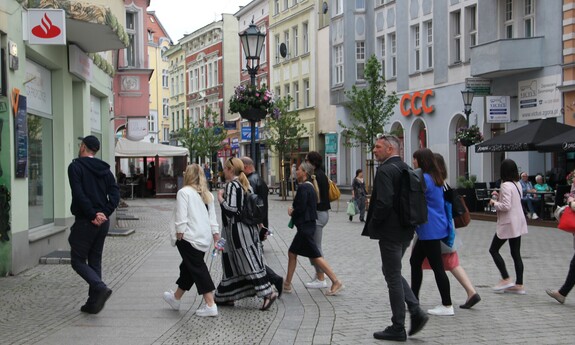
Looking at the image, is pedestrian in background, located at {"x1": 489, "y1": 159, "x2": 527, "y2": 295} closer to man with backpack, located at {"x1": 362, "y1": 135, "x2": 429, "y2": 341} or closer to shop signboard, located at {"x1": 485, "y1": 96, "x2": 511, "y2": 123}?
man with backpack, located at {"x1": 362, "y1": 135, "x2": 429, "y2": 341}

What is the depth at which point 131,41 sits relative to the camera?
26891mm

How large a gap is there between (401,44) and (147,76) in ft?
54.1

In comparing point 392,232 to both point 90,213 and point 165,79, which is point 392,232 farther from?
point 165,79

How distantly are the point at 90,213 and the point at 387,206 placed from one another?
10.7 ft

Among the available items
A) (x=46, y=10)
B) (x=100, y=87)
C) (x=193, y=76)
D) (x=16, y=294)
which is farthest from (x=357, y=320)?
(x=193, y=76)

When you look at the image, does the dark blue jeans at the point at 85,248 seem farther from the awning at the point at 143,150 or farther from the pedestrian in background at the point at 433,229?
the awning at the point at 143,150

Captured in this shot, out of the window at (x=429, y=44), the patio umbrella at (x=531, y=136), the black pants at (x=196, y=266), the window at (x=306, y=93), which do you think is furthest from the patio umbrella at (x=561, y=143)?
the window at (x=306, y=93)

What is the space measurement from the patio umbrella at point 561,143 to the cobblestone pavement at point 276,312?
22.3ft

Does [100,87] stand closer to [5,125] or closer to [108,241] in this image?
[108,241]

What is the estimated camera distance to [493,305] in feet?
30.8

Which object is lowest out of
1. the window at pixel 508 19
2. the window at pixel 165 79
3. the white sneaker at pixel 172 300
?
the white sneaker at pixel 172 300

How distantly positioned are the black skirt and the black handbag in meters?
1.93

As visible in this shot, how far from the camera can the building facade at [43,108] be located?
1141 cm

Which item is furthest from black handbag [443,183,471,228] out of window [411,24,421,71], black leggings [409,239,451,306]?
window [411,24,421,71]
